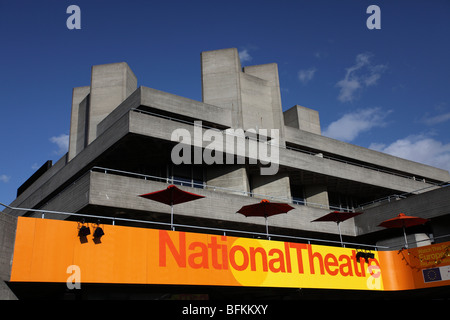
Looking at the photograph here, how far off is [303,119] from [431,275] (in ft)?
96.1

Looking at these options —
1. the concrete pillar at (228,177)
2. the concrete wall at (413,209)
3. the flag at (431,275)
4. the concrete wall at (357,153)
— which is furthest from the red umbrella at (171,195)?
the concrete wall at (357,153)

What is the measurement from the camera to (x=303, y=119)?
48.8 metres

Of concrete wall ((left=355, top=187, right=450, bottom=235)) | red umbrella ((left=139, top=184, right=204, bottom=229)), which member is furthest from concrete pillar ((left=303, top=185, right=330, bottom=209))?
red umbrella ((left=139, top=184, right=204, bottom=229))

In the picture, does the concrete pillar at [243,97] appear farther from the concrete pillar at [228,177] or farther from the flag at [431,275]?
the flag at [431,275]

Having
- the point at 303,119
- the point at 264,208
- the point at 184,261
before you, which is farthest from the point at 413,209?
the point at 184,261

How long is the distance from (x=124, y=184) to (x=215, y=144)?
7747 mm

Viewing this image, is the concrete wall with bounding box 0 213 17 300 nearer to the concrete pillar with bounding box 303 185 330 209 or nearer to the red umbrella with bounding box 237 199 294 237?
the red umbrella with bounding box 237 199 294 237

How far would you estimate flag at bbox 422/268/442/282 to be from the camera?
69.5 feet

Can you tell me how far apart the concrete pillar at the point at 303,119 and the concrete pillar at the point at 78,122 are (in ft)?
73.7

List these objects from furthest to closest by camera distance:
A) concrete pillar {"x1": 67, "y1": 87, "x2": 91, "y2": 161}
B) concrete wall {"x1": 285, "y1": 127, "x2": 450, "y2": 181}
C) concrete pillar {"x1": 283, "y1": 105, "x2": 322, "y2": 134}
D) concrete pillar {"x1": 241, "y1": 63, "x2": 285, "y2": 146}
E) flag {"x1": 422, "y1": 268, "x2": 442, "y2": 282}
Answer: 1. concrete pillar {"x1": 283, "y1": 105, "x2": 322, "y2": 134}
2. concrete pillar {"x1": 67, "y1": 87, "x2": 91, "y2": 161}
3. concrete wall {"x1": 285, "y1": 127, "x2": 450, "y2": 181}
4. concrete pillar {"x1": 241, "y1": 63, "x2": 285, "y2": 146}
5. flag {"x1": 422, "y1": 268, "x2": 442, "y2": 282}

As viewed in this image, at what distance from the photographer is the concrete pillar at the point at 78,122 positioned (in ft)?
138

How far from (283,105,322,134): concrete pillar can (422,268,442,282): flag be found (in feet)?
92.2

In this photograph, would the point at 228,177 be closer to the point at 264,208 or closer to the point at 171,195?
the point at 264,208

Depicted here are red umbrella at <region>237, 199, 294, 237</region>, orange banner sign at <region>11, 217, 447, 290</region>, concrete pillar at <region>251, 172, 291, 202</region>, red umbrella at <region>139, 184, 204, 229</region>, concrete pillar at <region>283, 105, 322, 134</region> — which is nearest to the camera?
orange banner sign at <region>11, 217, 447, 290</region>
